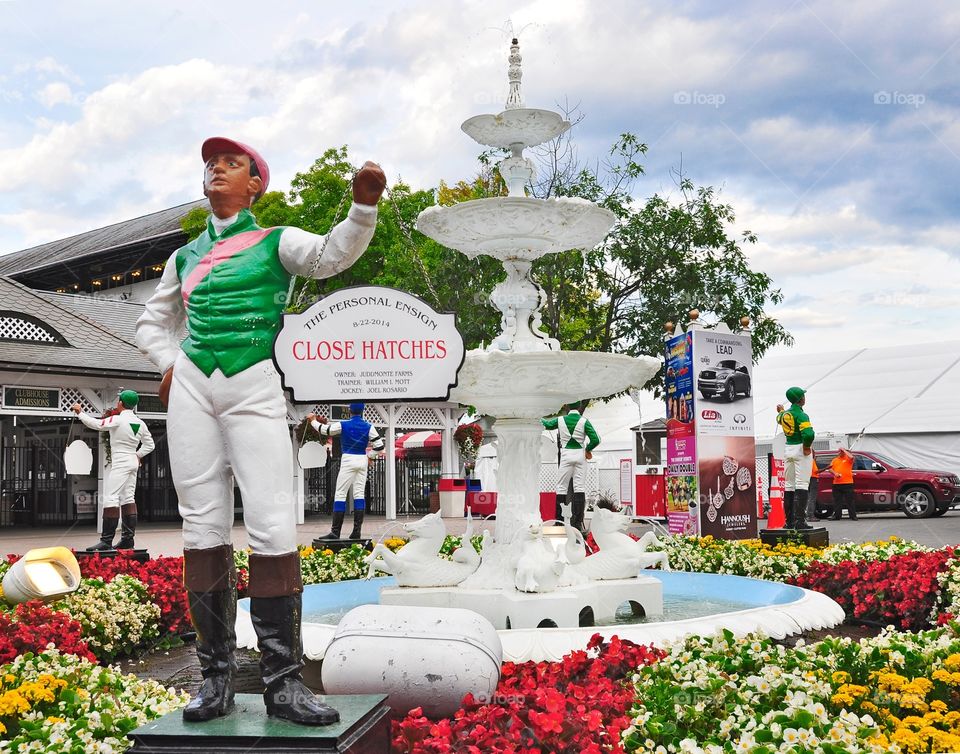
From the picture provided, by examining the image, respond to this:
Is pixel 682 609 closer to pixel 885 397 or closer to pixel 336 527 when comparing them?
pixel 336 527

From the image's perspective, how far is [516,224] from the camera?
21.6 ft

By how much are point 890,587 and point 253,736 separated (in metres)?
5.62

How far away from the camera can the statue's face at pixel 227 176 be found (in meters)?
3.47

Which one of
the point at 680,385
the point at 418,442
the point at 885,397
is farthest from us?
the point at 418,442

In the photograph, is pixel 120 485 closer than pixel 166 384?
No

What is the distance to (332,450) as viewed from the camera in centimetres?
1449

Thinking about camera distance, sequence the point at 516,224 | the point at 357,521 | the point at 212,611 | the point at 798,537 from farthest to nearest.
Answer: the point at 357,521 < the point at 798,537 < the point at 516,224 < the point at 212,611

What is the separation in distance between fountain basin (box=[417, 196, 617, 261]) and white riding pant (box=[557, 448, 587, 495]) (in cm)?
846

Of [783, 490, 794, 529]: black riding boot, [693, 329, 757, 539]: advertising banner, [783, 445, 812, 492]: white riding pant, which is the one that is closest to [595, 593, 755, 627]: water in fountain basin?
[783, 445, 812, 492]: white riding pant

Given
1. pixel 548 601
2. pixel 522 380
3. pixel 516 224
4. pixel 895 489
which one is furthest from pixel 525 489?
pixel 895 489

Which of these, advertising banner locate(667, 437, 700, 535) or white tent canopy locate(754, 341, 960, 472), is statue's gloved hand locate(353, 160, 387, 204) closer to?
advertising banner locate(667, 437, 700, 535)

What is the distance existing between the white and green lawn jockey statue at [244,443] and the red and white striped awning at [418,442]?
26.0 metres

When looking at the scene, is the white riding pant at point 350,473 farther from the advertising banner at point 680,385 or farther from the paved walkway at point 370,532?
the advertising banner at point 680,385

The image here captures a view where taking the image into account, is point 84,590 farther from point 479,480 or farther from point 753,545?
point 479,480
